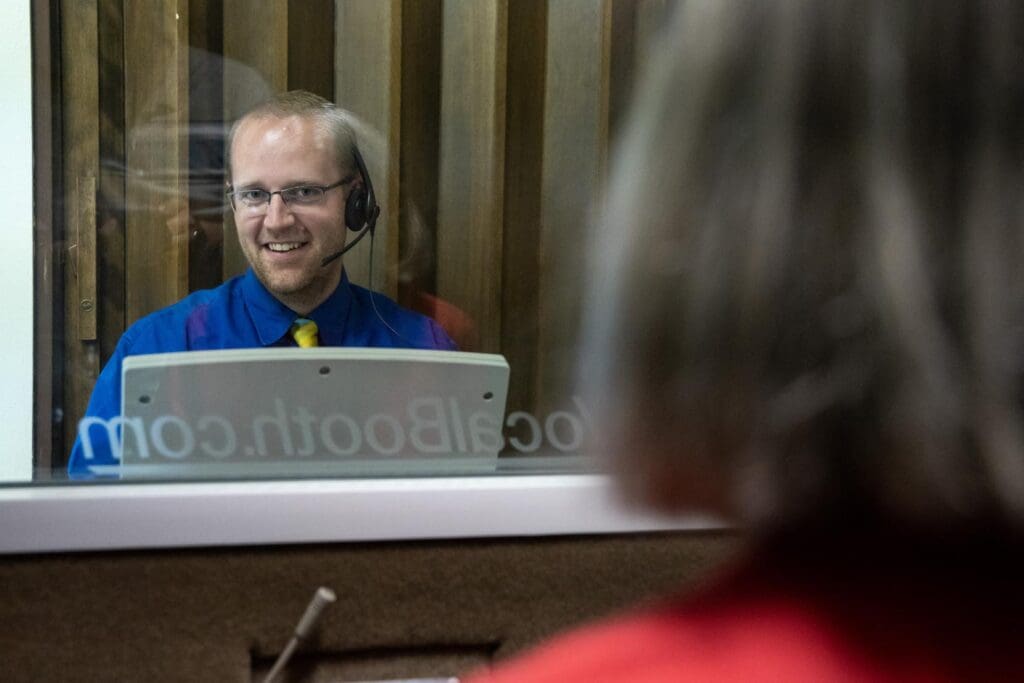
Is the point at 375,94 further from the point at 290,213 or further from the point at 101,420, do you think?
the point at 101,420

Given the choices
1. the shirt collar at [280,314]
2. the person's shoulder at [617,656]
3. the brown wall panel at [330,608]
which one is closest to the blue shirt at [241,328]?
the shirt collar at [280,314]

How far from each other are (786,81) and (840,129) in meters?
0.03

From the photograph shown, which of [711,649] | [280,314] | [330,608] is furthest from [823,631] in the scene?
[280,314]

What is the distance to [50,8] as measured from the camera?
1063mm

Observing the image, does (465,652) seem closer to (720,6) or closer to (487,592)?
(487,592)

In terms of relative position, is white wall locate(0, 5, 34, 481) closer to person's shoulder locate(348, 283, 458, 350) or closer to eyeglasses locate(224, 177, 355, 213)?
eyeglasses locate(224, 177, 355, 213)

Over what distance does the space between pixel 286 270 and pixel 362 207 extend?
11cm

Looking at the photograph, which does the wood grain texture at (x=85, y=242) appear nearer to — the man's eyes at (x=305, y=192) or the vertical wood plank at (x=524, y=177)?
the man's eyes at (x=305, y=192)

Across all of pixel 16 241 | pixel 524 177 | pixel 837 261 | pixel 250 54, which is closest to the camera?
pixel 837 261

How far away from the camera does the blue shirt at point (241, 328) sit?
43.3 inches

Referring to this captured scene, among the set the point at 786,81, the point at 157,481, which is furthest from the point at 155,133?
the point at 786,81

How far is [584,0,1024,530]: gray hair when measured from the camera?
1.21ft

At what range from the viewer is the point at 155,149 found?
3.61ft

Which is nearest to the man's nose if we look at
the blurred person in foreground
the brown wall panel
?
the brown wall panel
